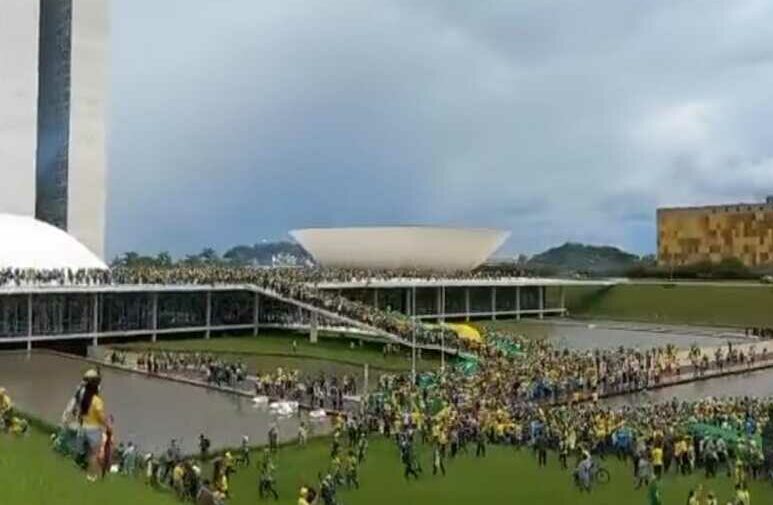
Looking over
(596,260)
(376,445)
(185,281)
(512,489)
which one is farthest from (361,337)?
(596,260)

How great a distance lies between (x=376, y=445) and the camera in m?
18.7

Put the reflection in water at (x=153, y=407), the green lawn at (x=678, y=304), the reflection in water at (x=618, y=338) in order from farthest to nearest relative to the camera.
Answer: the green lawn at (x=678, y=304)
the reflection in water at (x=618, y=338)
the reflection in water at (x=153, y=407)

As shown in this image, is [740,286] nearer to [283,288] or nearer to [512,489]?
[283,288]

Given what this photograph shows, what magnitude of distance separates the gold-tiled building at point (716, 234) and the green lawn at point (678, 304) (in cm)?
2456

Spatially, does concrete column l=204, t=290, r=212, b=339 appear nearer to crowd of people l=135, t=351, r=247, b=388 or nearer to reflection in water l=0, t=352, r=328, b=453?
crowd of people l=135, t=351, r=247, b=388

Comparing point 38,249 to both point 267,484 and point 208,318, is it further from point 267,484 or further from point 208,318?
point 267,484

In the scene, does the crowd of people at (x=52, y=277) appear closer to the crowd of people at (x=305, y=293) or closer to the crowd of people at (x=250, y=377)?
the crowd of people at (x=305, y=293)

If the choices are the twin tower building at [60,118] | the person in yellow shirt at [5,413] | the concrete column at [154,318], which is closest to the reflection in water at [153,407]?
the person in yellow shirt at [5,413]

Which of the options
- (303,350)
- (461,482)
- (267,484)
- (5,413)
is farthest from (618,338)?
(5,413)

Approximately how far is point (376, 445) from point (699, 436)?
594 centimetres

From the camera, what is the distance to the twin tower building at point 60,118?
160 ft

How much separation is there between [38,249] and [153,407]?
18035 mm

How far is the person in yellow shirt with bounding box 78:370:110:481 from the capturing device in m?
8.27

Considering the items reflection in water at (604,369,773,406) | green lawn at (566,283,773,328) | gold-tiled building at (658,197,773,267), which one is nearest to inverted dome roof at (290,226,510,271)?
green lawn at (566,283,773,328)
